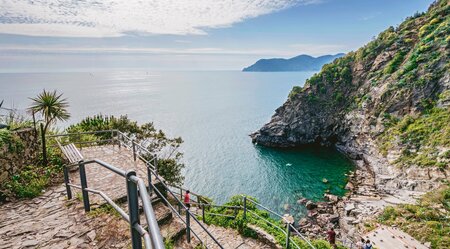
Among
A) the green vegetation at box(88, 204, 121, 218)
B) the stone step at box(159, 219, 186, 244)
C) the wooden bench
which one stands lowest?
the stone step at box(159, 219, 186, 244)

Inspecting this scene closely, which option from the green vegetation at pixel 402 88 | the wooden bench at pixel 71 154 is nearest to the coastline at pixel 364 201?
the green vegetation at pixel 402 88

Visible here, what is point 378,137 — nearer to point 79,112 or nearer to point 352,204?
point 352,204

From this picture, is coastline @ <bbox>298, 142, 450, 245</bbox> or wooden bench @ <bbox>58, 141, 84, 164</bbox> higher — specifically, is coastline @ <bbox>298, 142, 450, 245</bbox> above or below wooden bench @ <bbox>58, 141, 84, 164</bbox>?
below

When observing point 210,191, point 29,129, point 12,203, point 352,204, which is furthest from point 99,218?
point 210,191

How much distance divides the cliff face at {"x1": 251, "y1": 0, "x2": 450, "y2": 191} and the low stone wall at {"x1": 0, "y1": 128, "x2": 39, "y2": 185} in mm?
31714

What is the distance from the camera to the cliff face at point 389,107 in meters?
29.2

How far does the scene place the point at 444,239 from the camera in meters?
14.3

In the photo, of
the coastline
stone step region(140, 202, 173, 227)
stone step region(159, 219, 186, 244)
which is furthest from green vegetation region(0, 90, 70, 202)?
the coastline

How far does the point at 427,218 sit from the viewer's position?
17.2 m

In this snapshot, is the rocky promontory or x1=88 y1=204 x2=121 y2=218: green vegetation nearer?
x1=88 y1=204 x2=121 y2=218: green vegetation

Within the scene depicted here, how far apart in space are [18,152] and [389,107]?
1812 inches

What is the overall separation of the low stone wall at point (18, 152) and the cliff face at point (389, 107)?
31714 millimetres

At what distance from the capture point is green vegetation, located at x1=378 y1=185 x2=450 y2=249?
15.0m

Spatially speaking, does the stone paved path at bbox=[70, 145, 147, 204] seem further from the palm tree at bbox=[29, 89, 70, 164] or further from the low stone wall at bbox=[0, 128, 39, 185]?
the palm tree at bbox=[29, 89, 70, 164]
